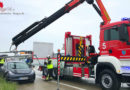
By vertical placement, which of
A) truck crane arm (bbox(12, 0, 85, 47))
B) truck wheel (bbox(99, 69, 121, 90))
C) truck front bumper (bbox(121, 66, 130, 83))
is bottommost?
truck wheel (bbox(99, 69, 121, 90))

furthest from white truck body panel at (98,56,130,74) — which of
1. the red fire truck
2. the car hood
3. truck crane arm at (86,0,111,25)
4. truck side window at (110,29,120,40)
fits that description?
the car hood

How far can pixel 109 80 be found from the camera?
700cm

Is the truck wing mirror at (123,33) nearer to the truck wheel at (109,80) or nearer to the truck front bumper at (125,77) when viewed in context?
the truck front bumper at (125,77)

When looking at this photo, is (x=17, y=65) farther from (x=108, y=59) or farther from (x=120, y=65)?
(x=120, y=65)

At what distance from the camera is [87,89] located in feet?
26.0

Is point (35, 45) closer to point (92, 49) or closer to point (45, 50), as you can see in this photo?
point (45, 50)

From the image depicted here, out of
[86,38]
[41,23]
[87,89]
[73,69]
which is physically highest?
[41,23]

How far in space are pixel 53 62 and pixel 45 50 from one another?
7932mm

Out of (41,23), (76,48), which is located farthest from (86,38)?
(41,23)

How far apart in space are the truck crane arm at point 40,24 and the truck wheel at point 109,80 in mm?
4973

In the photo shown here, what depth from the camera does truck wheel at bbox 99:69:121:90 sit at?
6.67 meters

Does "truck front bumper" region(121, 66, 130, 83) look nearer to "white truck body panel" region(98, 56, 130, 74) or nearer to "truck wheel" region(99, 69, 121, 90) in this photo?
"white truck body panel" region(98, 56, 130, 74)

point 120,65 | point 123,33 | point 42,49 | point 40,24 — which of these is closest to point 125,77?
point 120,65

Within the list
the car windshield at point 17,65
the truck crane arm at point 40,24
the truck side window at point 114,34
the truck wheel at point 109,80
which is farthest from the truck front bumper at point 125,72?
the car windshield at point 17,65
